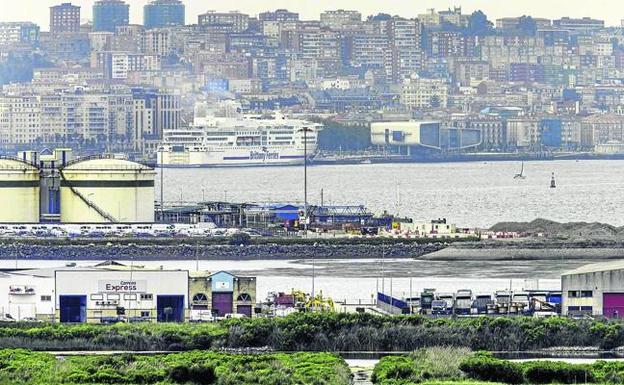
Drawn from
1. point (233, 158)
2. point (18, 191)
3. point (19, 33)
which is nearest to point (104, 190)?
point (18, 191)

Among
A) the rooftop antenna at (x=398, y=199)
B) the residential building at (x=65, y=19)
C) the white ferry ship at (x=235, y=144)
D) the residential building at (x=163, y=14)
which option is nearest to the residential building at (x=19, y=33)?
the residential building at (x=65, y=19)

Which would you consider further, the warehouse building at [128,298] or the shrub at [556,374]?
the warehouse building at [128,298]

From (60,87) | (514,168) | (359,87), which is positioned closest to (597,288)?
(514,168)

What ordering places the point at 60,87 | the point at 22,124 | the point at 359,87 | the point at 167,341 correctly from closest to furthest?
the point at 167,341 < the point at 22,124 < the point at 60,87 < the point at 359,87

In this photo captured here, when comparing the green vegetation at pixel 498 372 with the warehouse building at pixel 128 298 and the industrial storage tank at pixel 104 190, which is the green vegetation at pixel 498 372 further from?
the industrial storage tank at pixel 104 190

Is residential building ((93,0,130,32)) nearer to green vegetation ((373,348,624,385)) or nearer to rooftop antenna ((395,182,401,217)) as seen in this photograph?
rooftop antenna ((395,182,401,217))

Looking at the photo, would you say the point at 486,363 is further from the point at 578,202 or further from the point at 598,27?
the point at 598,27

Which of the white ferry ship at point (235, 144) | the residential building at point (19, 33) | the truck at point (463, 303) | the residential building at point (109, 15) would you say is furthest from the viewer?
the residential building at point (109, 15)
